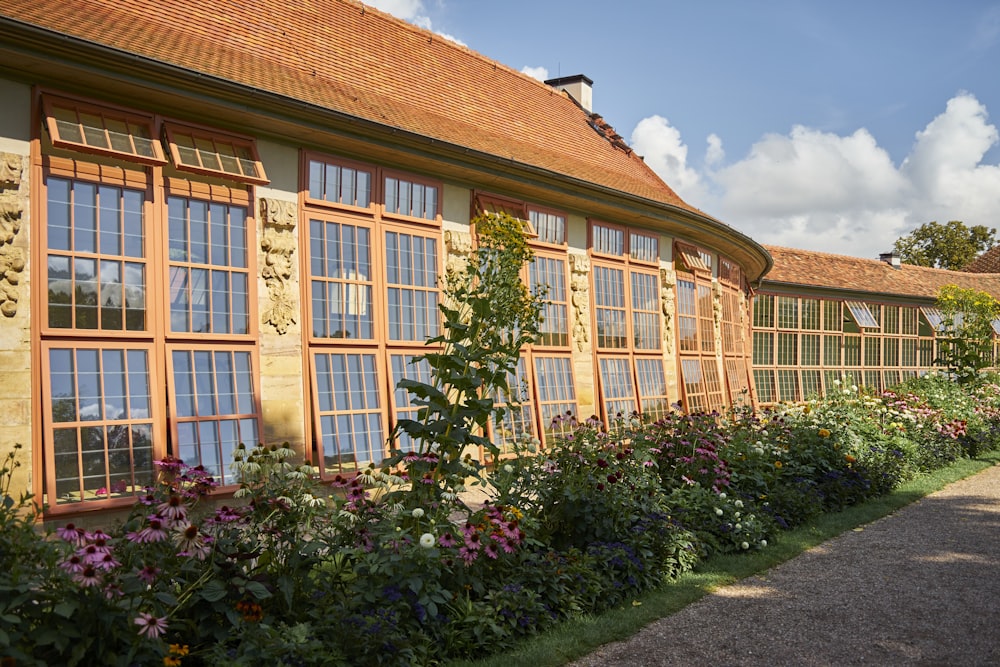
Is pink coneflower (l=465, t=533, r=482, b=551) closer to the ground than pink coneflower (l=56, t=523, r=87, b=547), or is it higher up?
closer to the ground

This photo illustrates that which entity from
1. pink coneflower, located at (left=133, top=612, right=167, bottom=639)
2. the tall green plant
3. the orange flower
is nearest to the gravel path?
the tall green plant

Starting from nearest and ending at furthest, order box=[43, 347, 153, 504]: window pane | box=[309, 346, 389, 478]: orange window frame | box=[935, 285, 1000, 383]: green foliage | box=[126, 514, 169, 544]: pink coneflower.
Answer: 1. box=[126, 514, 169, 544]: pink coneflower
2. box=[43, 347, 153, 504]: window pane
3. box=[309, 346, 389, 478]: orange window frame
4. box=[935, 285, 1000, 383]: green foliage

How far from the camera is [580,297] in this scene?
13.4 meters

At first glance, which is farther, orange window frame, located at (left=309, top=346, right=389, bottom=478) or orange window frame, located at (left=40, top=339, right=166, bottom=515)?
orange window frame, located at (left=309, top=346, right=389, bottom=478)

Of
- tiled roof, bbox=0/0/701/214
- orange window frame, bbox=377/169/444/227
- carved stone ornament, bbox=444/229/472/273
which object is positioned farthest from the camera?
carved stone ornament, bbox=444/229/472/273

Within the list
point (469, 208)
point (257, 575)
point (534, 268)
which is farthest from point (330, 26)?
point (257, 575)

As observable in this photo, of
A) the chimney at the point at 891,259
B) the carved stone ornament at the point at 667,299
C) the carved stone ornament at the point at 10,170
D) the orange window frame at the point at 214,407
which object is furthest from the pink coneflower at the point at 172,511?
the chimney at the point at 891,259

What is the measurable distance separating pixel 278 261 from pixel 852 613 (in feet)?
21.7

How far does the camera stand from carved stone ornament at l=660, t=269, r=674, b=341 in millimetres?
15695

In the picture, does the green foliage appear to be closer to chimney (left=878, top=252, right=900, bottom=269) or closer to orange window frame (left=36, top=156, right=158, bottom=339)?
chimney (left=878, top=252, right=900, bottom=269)

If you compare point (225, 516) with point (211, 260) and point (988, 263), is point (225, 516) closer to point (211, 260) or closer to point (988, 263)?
point (211, 260)

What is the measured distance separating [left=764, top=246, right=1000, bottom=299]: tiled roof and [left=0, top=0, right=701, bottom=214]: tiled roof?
387 inches

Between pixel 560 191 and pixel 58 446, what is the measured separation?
7.82 meters

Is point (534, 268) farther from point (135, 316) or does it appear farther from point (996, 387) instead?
point (996, 387)
